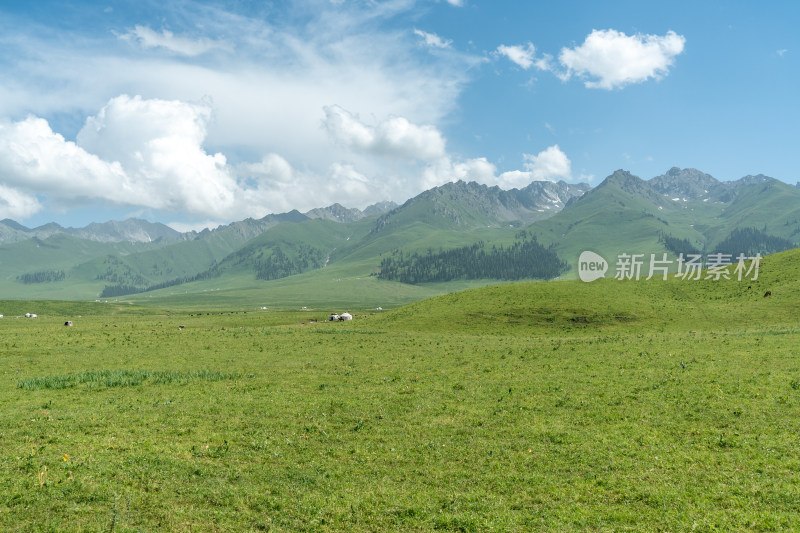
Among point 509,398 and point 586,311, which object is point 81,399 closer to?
point 509,398

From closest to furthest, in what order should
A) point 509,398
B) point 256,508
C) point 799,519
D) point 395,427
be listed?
point 799,519 → point 256,508 → point 395,427 → point 509,398

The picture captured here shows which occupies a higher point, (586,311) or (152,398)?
(586,311)

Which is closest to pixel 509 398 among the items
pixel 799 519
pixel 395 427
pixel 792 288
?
pixel 395 427

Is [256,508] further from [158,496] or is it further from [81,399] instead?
[81,399]

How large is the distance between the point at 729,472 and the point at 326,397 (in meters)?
22.2

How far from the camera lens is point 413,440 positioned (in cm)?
2127

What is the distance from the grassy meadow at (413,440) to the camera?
47.6 feet

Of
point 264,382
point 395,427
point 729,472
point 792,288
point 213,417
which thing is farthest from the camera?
point 792,288

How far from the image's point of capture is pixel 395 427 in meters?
23.0

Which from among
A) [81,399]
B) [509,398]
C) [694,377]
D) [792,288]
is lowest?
[81,399]

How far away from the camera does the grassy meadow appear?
1452 centimetres

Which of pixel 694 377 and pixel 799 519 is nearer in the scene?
pixel 799 519

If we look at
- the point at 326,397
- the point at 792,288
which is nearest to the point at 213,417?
the point at 326,397

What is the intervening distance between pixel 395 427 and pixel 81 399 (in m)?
22.3
